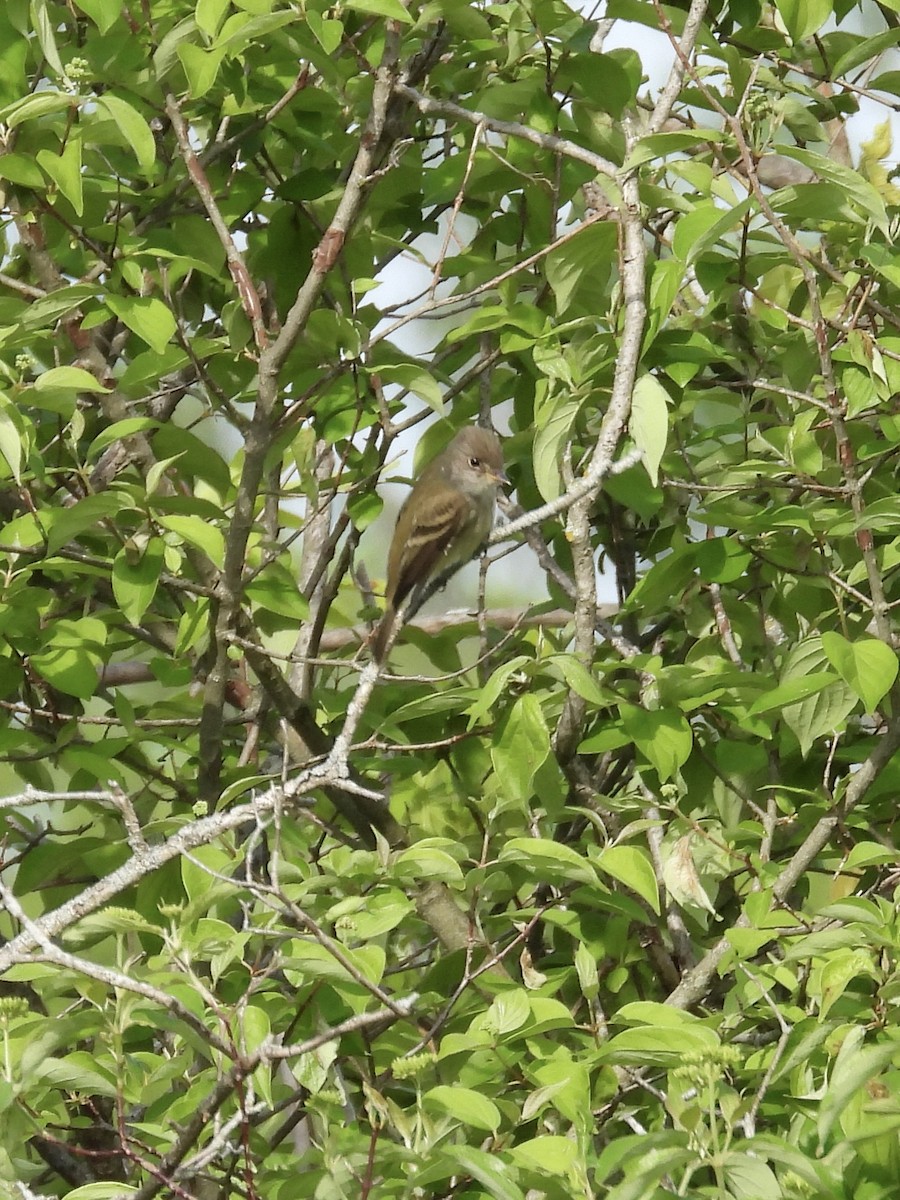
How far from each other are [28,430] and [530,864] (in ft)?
4.88

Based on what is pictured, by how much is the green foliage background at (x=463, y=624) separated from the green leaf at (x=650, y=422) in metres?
0.02

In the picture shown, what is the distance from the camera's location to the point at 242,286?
3.46 meters

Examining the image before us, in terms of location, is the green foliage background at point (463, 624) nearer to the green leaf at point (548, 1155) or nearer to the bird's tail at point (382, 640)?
the green leaf at point (548, 1155)

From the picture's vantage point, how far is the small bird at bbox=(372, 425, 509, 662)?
5.52 metres

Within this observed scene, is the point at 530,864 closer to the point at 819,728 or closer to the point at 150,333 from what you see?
the point at 819,728

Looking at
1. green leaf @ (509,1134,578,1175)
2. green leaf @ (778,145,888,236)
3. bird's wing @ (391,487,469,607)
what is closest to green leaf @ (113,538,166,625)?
green leaf @ (509,1134,578,1175)

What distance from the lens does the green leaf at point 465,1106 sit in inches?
101

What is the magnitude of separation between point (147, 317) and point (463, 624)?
56.5 inches

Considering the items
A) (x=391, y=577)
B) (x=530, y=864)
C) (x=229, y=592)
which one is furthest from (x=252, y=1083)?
(x=391, y=577)

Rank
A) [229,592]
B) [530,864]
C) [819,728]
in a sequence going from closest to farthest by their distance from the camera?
[530,864] → [819,728] → [229,592]

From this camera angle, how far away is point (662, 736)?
11.1 feet

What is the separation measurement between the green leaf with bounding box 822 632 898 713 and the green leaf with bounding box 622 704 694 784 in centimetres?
46

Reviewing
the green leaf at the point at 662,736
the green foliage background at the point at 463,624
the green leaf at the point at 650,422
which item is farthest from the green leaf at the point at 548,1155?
the green leaf at the point at 650,422

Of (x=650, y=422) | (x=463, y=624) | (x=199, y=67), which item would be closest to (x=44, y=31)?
(x=199, y=67)
